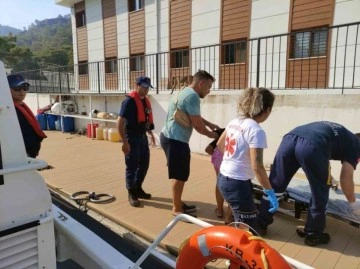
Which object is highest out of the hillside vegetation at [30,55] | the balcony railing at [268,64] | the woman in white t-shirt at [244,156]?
the hillside vegetation at [30,55]

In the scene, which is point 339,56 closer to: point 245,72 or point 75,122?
point 245,72

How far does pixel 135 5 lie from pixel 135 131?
11.3 meters

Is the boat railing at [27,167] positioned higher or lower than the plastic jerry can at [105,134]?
higher

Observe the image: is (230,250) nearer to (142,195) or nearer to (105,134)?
(142,195)

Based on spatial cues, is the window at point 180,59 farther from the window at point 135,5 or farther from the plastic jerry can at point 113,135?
the plastic jerry can at point 113,135

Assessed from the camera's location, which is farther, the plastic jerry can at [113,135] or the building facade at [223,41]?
the plastic jerry can at [113,135]

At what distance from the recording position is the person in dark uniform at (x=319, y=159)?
9.11 feet

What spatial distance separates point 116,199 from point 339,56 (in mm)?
6726

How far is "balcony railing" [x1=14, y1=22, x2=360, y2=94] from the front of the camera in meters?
7.47

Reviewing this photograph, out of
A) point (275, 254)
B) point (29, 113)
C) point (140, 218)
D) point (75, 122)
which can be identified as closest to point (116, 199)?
point (140, 218)

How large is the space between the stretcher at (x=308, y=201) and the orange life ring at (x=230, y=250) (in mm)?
1903

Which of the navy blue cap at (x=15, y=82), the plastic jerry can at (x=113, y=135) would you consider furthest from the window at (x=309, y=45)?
the navy blue cap at (x=15, y=82)

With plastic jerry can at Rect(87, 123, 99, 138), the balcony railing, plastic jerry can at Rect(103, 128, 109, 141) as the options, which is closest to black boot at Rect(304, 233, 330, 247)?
the balcony railing

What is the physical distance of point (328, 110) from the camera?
207 inches
